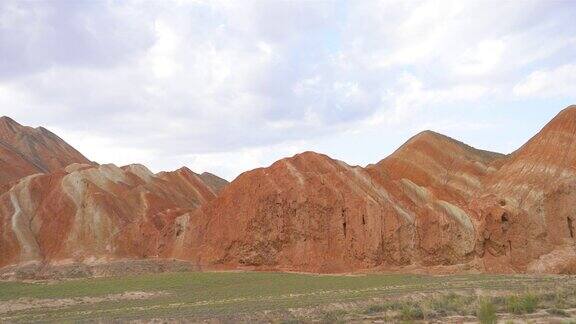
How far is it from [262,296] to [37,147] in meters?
94.4

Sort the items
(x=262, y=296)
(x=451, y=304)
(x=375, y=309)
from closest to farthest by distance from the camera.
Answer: (x=375, y=309) → (x=451, y=304) → (x=262, y=296)

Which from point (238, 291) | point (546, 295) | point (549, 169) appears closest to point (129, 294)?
point (238, 291)

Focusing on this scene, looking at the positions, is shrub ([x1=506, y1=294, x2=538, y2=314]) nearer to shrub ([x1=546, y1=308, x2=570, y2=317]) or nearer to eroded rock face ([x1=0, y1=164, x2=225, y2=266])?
shrub ([x1=546, y1=308, x2=570, y2=317])

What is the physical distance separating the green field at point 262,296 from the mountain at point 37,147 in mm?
60066

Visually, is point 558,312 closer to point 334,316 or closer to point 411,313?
point 411,313

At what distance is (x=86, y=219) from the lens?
214ft

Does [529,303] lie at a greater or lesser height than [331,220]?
lesser

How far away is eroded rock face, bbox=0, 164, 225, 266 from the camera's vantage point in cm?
6197

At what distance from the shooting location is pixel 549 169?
198 ft

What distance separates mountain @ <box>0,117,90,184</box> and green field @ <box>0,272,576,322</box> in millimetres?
60066

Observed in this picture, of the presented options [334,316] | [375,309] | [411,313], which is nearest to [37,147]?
[375,309]

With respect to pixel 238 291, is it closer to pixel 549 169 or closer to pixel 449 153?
pixel 549 169

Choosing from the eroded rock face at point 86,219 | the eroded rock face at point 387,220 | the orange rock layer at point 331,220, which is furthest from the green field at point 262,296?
the eroded rock face at point 86,219

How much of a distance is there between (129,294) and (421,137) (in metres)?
47.3
